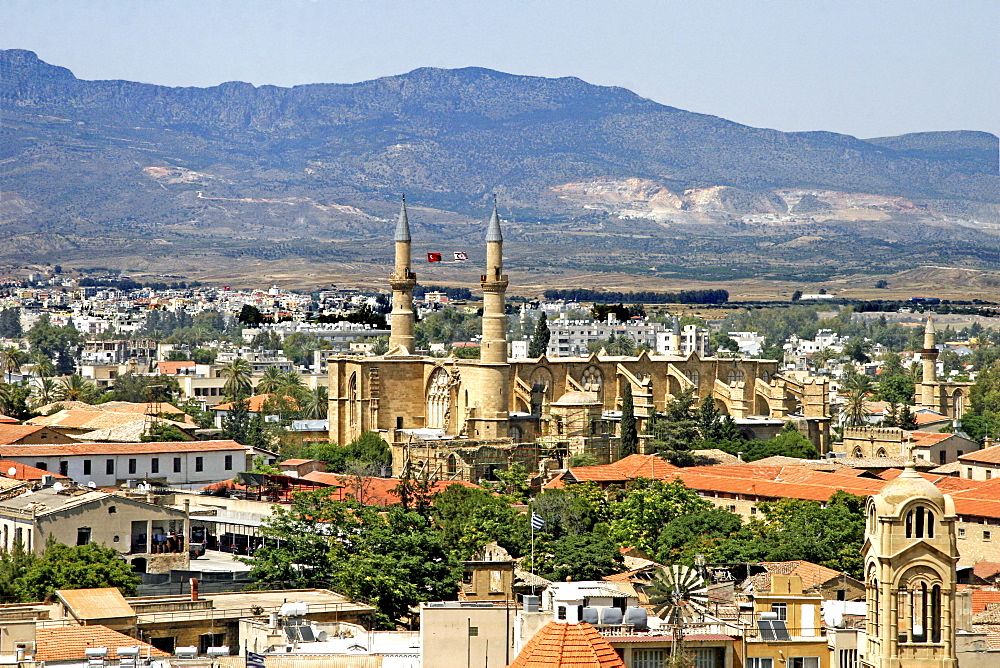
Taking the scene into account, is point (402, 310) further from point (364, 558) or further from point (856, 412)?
point (364, 558)

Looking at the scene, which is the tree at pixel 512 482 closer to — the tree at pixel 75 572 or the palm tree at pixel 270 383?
the tree at pixel 75 572

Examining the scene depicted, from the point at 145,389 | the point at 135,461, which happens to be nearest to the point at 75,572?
the point at 135,461

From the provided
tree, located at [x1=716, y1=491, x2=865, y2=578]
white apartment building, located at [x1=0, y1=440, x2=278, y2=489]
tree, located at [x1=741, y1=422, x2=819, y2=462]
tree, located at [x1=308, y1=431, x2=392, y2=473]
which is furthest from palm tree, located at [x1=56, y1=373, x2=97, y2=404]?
tree, located at [x1=716, y1=491, x2=865, y2=578]

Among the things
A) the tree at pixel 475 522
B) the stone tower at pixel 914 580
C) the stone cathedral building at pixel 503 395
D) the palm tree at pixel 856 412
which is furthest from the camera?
the palm tree at pixel 856 412

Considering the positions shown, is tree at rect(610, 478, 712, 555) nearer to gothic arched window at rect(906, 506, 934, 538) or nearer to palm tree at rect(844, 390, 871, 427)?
gothic arched window at rect(906, 506, 934, 538)

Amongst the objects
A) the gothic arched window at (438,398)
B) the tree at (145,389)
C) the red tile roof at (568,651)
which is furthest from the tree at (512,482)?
the red tile roof at (568,651)

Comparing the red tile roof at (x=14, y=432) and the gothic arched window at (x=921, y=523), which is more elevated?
the gothic arched window at (x=921, y=523)

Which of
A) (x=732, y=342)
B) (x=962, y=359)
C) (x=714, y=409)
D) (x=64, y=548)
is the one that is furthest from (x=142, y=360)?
(x=64, y=548)

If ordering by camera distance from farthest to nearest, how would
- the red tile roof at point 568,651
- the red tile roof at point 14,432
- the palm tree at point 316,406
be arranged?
the palm tree at point 316,406
the red tile roof at point 14,432
the red tile roof at point 568,651
